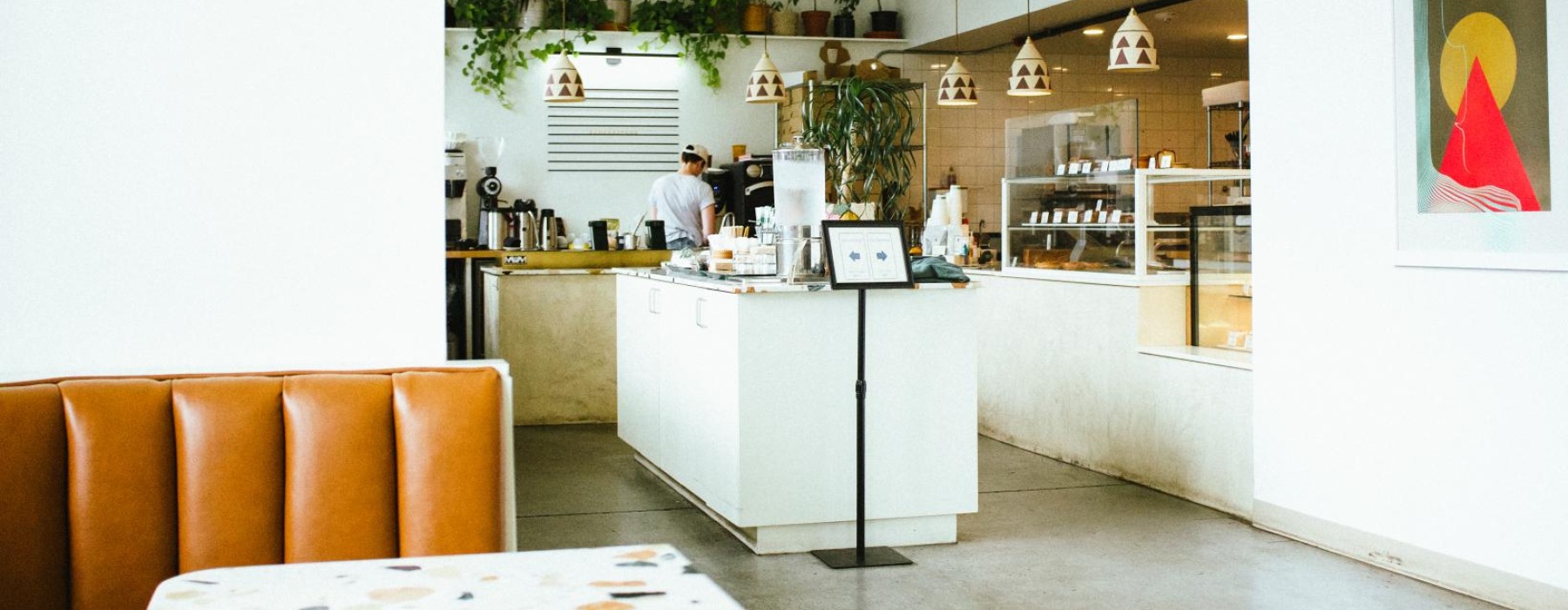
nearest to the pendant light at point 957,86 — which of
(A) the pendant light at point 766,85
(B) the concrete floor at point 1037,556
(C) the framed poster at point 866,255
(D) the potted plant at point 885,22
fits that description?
(A) the pendant light at point 766,85

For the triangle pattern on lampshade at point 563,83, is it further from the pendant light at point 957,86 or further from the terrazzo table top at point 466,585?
the terrazzo table top at point 466,585

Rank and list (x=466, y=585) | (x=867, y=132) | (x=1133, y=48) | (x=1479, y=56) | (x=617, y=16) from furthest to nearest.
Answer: (x=617, y=16)
(x=1133, y=48)
(x=867, y=132)
(x=1479, y=56)
(x=466, y=585)

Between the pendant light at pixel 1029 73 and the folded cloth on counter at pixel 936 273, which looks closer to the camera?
the folded cloth on counter at pixel 936 273

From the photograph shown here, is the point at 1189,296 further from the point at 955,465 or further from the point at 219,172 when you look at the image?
the point at 219,172

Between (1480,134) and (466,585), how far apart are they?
357 centimetres

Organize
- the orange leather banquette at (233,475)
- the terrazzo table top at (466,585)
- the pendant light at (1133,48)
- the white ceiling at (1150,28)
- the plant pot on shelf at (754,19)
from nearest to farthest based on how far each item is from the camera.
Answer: the terrazzo table top at (466,585), the orange leather banquette at (233,475), the pendant light at (1133,48), the white ceiling at (1150,28), the plant pot on shelf at (754,19)

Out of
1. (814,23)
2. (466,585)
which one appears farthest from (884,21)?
(466,585)

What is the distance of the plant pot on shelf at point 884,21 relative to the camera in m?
10.7

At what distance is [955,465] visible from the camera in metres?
4.85

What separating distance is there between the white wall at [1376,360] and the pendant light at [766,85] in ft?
14.8

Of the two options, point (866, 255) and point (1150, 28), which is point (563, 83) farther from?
point (866, 255)

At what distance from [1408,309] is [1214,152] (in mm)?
7898

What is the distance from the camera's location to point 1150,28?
33.2 feet

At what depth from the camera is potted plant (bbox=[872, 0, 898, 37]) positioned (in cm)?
1073
